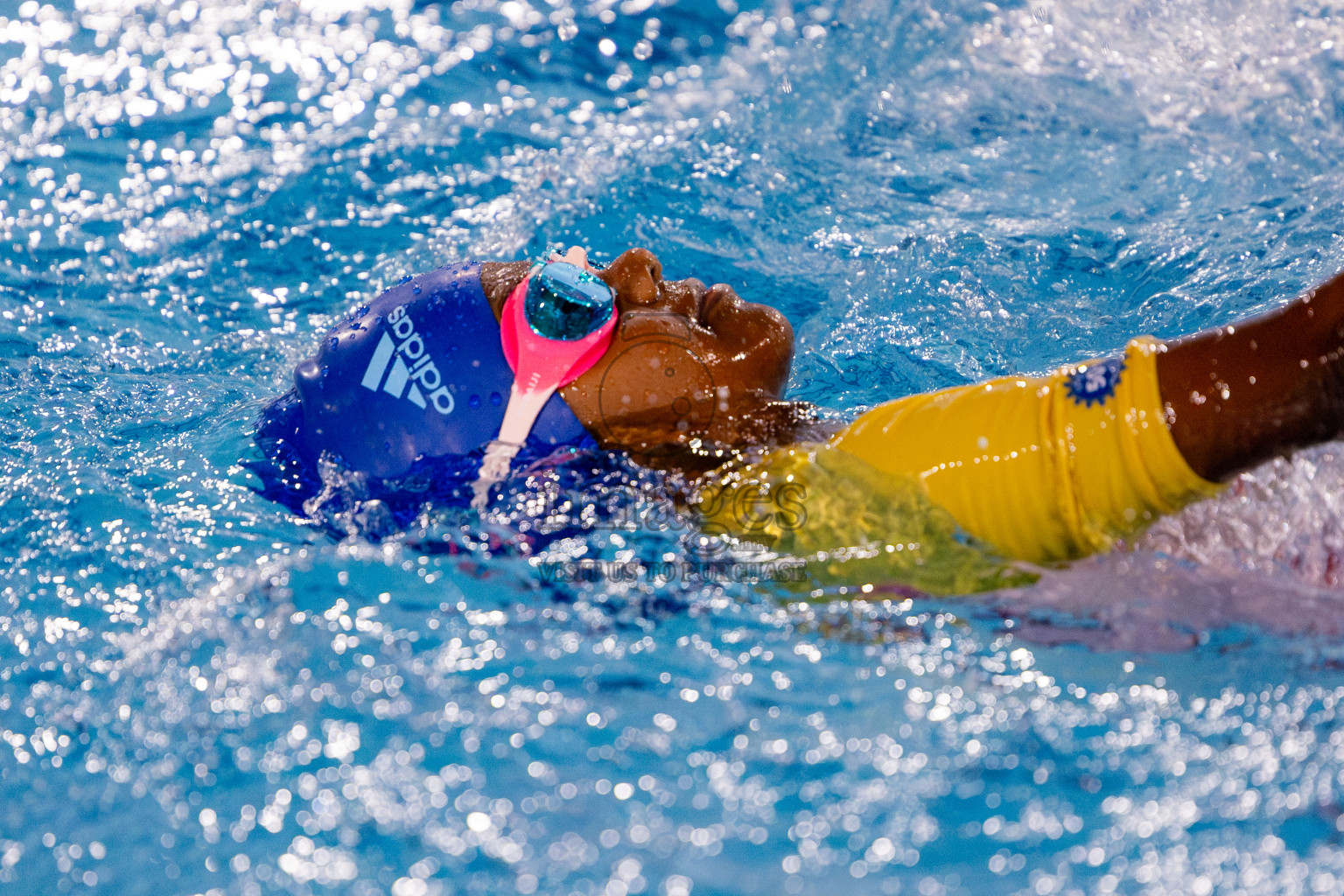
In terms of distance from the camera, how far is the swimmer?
2.15m

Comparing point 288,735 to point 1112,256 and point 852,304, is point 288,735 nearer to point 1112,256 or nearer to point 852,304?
point 852,304

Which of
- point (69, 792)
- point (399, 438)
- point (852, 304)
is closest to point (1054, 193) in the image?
point (852, 304)

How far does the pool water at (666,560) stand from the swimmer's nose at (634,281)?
1.41 feet

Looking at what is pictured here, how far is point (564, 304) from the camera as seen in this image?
2.53m

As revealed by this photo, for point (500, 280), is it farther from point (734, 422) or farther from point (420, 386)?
point (734, 422)

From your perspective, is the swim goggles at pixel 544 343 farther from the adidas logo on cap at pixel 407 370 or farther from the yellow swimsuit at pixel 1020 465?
the yellow swimsuit at pixel 1020 465

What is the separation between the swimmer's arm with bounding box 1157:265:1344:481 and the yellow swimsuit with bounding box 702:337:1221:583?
1.7 inches

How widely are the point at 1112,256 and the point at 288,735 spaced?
338cm

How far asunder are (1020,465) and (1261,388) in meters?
0.46

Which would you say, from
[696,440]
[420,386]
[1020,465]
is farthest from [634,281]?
[1020,465]

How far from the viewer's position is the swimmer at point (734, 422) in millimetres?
2154

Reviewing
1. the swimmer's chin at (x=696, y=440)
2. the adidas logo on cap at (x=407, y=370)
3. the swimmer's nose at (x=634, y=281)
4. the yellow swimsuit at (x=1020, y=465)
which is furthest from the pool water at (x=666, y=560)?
the swimmer's nose at (x=634, y=281)

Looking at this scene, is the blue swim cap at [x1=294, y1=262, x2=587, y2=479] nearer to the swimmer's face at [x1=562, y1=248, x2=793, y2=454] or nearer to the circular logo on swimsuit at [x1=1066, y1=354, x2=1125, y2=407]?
the swimmer's face at [x1=562, y1=248, x2=793, y2=454]

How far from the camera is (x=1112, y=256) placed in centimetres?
426
